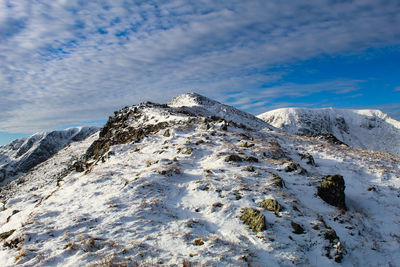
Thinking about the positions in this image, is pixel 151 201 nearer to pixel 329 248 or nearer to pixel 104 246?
pixel 104 246

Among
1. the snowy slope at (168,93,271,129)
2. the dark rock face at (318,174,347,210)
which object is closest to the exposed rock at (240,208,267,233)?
the dark rock face at (318,174,347,210)

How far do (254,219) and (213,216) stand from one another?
4.76 feet

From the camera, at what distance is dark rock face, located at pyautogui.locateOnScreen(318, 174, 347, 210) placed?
1021 cm

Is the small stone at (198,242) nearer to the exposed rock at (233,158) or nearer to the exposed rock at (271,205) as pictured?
the exposed rock at (271,205)

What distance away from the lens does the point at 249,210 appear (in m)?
8.10

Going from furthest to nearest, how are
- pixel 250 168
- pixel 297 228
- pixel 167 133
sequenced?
pixel 167 133 < pixel 250 168 < pixel 297 228

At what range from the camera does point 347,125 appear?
93938mm

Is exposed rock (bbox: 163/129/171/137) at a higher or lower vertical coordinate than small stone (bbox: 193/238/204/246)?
higher

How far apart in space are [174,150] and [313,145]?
45.9ft

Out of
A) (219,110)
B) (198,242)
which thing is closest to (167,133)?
(198,242)

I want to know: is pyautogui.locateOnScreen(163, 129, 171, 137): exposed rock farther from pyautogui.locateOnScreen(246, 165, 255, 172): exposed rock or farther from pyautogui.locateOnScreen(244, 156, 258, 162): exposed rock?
pyautogui.locateOnScreen(246, 165, 255, 172): exposed rock

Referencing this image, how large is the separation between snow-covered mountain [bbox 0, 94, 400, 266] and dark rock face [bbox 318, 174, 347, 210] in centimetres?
5

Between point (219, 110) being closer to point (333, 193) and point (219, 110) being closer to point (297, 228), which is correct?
point (333, 193)

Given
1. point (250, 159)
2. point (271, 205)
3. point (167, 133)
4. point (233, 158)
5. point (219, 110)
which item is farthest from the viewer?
point (219, 110)
